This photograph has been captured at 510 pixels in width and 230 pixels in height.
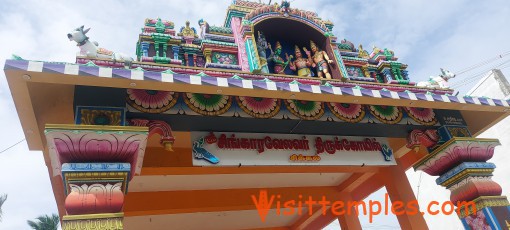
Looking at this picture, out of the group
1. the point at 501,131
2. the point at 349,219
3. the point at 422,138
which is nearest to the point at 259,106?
the point at 422,138

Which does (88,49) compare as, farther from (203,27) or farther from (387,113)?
(387,113)

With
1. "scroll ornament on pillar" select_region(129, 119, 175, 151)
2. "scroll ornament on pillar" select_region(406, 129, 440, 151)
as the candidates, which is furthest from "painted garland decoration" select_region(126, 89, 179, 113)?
"scroll ornament on pillar" select_region(406, 129, 440, 151)

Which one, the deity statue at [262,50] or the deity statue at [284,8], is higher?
the deity statue at [284,8]

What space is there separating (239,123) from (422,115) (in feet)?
10.5

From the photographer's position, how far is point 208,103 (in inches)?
187

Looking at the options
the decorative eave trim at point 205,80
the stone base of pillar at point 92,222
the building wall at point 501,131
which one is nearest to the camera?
the stone base of pillar at point 92,222

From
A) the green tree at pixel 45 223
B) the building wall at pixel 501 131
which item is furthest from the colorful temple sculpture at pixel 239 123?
the green tree at pixel 45 223

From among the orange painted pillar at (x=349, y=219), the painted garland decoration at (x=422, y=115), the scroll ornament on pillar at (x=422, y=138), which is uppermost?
the painted garland decoration at (x=422, y=115)

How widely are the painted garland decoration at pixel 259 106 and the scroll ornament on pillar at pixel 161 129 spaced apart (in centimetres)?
A: 107

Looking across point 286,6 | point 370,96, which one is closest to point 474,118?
point 370,96

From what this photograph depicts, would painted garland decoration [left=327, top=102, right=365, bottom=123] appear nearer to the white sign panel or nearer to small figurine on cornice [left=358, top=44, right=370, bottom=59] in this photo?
the white sign panel

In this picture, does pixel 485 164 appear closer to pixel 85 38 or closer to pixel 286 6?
pixel 286 6

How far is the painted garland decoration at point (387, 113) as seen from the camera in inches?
226

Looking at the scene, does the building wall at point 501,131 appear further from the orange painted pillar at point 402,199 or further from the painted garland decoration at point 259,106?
the painted garland decoration at point 259,106
